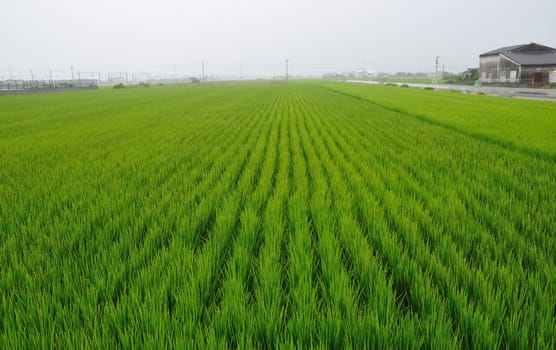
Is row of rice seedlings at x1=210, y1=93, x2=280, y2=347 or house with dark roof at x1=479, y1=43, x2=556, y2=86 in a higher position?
house with dark roof at x1=479, y1=43, x2=556, y2=86

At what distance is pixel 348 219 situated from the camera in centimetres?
269

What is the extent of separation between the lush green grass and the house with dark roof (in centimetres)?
4134

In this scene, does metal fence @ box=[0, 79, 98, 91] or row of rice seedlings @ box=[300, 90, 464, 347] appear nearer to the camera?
row of rice seedlings @ box=[300, 90, 464, 347]

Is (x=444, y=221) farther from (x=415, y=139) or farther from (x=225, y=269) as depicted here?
(x=415, y=139)

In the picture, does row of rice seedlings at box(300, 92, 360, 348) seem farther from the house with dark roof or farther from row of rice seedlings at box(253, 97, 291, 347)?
the house with dark roof

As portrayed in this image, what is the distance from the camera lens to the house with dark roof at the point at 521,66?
118 ft

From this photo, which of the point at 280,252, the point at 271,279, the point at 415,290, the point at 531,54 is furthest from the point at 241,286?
the point at 531,54

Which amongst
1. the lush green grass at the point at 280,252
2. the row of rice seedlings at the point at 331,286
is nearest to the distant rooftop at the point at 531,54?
the lush green grass at the point at 280,252

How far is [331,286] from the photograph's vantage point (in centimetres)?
169

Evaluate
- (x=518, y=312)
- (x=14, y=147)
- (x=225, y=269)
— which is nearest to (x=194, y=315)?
(x=225, y=269)

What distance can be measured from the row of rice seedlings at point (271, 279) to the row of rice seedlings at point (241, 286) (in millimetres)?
53

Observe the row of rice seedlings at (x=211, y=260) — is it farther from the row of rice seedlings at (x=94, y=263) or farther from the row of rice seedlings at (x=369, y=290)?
the row of rice seedlings at (x=369, y=290)

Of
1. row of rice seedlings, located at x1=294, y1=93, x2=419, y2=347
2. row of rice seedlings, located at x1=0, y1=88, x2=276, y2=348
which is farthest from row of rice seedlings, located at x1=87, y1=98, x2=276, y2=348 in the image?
row of rice seedlings, located at x1=294, y1=93, x2=419, y2=347

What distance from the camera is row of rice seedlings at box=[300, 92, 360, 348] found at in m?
1.36
